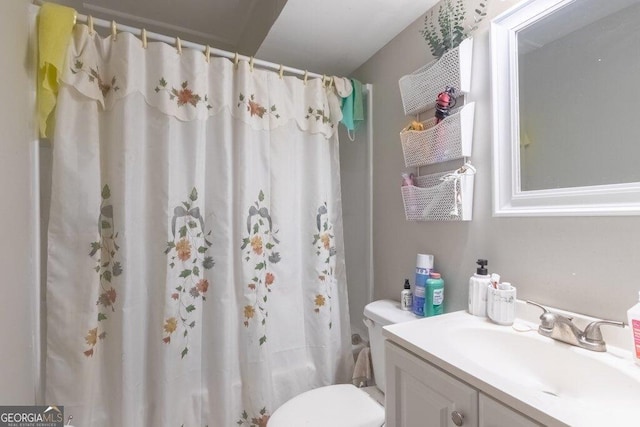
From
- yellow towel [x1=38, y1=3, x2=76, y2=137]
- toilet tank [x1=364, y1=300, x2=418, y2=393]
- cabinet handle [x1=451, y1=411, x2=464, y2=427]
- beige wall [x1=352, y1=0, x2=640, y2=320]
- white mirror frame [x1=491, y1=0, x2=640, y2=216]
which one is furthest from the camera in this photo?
toilet tank [x1=364, y1=300, x2=418, y2=393]

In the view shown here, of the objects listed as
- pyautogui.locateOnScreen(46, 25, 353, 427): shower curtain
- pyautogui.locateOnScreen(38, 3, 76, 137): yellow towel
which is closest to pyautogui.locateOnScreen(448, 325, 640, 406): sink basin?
pyautogui.locateOnScreen(46, 25, 353, 427): shower curtain

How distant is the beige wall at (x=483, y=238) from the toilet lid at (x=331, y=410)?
1.61 ft

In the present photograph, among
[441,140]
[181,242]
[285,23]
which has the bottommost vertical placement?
[181,242]

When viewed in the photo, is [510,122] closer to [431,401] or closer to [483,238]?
[483,238]

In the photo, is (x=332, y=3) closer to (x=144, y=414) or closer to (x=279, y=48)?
(x=279, y=48)

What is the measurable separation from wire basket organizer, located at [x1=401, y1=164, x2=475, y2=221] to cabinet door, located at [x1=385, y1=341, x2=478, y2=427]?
0.55 meters

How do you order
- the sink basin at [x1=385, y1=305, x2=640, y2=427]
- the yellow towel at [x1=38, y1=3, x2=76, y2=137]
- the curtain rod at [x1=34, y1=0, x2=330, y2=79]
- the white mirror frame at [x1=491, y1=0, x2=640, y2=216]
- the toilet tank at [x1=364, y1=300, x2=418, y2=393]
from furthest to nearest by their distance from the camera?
1. the toilet tank at [x1=364, y1=300, x2=418, y2=393]
2. the curtain rod at [x1=34, y1=0, x2=330, y2=79]
3. the yellow towel at [x1=38, y1=3, x2=76, y2=137]
4. the white mirror frame at [x1=491, y1=0, x2=640, y2=216]
5. the sink basin at [x1=385, y1=305, x2=640, y2=427]

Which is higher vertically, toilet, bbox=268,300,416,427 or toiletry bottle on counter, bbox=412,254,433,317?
toiletry bottle on counter, bbox=412,254,433,317

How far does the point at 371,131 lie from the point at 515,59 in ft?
2.58

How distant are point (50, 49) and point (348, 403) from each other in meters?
1.71

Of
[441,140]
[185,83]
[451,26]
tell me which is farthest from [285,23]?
[441,140]

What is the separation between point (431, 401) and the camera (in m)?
0.72

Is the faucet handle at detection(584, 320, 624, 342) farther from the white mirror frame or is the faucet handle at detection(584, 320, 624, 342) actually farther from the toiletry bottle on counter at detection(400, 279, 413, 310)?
the toiletry bottle on counter at detection(400, 279, 413, 310)

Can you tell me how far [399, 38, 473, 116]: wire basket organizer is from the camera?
109 cm
